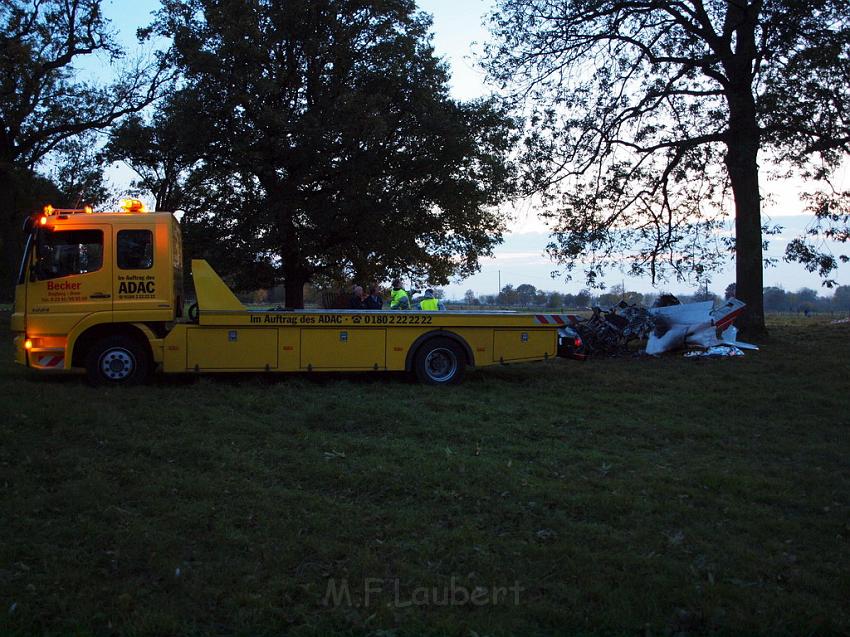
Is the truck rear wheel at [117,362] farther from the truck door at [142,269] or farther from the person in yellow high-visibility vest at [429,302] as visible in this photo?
the person in yellow high-visibility vest at [429,302]

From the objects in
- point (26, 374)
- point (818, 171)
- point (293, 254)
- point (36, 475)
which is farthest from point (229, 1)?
point (36, 475)

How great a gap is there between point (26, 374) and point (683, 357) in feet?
43.7

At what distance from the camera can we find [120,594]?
4.86 m

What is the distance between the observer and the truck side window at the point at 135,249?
11844mm

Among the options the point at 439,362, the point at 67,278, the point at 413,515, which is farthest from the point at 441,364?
the point at 413,515

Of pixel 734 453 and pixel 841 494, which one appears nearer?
pixel 841 494

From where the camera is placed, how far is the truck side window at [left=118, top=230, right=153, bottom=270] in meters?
11.8

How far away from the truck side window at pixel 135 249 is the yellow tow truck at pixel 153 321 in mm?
16

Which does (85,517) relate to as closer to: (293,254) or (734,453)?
(734,453)

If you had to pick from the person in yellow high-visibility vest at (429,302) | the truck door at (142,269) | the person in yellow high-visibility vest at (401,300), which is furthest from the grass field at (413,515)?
the person in yellow high-visibility vest at (401,300)

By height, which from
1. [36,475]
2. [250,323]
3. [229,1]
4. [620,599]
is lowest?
[620,599]

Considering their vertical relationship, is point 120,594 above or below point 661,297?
below

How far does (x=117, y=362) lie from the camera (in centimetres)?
1193

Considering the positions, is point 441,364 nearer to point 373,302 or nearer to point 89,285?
point 373,302
